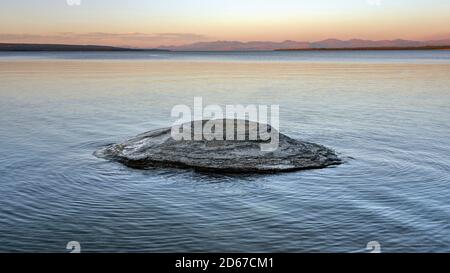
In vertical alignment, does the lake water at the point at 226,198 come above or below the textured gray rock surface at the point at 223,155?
below

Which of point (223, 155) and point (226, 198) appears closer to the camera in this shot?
point (226, 198)

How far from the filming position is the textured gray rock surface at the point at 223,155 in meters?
15.9

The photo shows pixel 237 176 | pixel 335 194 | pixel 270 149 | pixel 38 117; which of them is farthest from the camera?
pixel 38 117

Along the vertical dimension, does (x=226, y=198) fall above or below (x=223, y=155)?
below

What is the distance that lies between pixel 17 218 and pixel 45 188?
246 centimetres

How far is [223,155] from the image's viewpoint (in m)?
16.5

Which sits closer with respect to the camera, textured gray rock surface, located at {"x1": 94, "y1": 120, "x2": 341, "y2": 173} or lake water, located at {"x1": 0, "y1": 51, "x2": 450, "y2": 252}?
lake water, located at {"x1": 0, "y1": 51, "x2": 450, "y2": 252}

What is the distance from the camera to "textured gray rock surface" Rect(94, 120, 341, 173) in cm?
1586

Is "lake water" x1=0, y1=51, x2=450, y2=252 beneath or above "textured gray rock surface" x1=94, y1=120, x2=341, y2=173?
beneath

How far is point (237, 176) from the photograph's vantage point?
15.0 metres

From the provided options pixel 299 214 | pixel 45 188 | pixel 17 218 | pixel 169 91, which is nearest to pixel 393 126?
pixel 299 214

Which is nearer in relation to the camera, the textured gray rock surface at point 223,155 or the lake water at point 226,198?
the lake water at point 226,198

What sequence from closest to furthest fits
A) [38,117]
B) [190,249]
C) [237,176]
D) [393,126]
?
[190,249]
[237,176]
[393,126]
[38,117]
